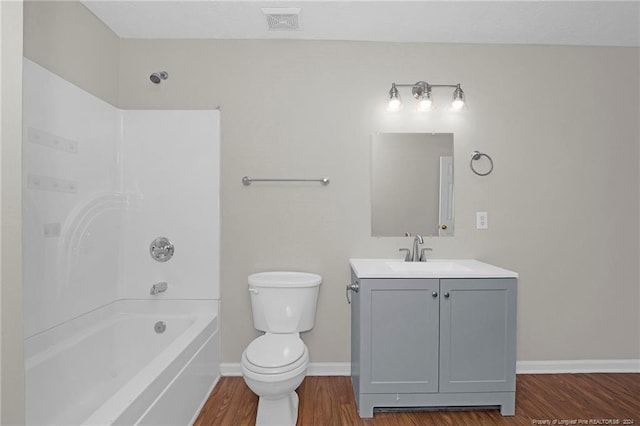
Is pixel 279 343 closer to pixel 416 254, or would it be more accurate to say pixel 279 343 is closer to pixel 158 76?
pixel 416 254

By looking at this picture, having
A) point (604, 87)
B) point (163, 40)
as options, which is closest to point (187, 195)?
point (163, 40)

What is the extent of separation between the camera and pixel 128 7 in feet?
6.75

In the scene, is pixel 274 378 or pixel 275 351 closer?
pixel 274 378

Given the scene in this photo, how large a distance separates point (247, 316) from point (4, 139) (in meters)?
1.76

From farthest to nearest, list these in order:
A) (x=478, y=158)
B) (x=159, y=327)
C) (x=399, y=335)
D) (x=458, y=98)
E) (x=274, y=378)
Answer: (x=478, y=158) → (x=458, y=98) → (x=159, y=327) → (x=399, y=335) → (x=274, y=378)

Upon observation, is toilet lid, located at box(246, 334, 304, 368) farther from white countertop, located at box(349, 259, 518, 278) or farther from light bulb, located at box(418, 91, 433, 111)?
light bulb, located at box(418, 91, 433, 111)

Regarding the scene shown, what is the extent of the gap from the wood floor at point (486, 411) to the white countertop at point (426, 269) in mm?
804

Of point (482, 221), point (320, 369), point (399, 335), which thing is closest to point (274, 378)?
point (399, 335)

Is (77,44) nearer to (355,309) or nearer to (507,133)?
(355,309)

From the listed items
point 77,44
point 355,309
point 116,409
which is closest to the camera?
point 116,409

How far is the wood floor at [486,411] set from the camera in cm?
190

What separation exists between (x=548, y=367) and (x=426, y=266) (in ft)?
4.01

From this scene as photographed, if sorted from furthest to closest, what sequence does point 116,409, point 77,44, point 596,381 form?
point 596,381 < point 77,44 < point 116,409

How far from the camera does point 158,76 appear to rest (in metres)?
2.34
